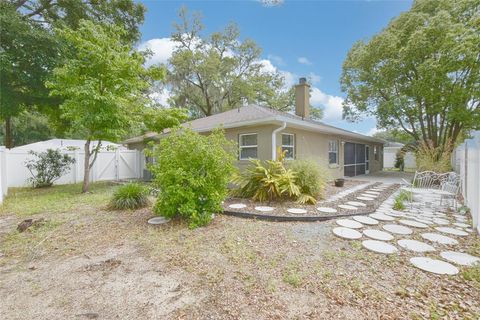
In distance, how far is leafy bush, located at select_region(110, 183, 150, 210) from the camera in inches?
233

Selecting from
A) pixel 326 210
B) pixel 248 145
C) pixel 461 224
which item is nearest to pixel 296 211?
pixel 326 210

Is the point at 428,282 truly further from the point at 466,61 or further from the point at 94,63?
the point at 466,61

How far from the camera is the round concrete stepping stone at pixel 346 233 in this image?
3.81 meters

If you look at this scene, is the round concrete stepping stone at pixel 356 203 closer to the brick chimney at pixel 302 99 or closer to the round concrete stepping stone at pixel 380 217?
the round concrete stepping stone at pixel 380 217

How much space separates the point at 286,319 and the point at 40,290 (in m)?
2.65

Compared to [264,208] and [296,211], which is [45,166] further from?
[296,211]

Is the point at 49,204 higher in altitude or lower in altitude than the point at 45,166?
lower

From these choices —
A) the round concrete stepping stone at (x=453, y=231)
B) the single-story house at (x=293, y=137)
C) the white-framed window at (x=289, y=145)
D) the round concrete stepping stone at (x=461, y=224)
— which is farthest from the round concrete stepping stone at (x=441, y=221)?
the white-framed window at (x=289, y=145)

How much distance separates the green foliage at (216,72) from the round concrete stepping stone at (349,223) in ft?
54.4

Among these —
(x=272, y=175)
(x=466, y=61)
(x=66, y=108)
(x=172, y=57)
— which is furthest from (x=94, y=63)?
(x=466, y=61)

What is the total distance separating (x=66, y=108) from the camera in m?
7.70

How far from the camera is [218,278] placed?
2676 mm

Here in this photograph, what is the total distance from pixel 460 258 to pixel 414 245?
51 cm

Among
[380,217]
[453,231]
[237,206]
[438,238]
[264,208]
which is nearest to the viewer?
A: [438,238]
